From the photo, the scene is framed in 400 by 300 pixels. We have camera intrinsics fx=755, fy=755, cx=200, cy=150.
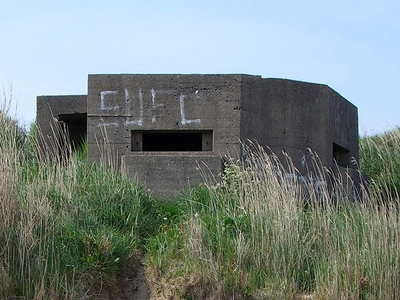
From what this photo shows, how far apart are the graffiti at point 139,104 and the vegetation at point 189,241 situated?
47.1 inches

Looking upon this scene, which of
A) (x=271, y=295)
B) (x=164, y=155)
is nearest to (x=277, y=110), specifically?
(x=164, y=155)

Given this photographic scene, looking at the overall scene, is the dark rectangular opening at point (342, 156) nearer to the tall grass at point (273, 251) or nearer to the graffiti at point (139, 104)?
the graffiti at point (139, 104)

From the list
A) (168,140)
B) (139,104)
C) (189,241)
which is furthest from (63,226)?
(168,140)

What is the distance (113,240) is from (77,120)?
3.93 m

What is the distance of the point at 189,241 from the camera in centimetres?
748

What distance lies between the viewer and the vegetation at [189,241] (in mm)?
7066

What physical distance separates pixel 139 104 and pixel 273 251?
Result: 9.56 feet

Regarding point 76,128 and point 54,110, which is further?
point 76,128

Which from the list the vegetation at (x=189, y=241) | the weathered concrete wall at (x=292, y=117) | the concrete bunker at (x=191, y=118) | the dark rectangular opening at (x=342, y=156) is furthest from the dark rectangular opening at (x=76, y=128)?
the dark rectangular opening at (x=342, y=156)

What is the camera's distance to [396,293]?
735 cm

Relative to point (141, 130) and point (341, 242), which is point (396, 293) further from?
point (141, 130)

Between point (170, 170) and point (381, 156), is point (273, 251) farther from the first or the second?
point (381, 156)

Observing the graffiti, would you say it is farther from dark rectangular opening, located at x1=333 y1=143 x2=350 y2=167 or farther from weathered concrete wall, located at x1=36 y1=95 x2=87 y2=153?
dark rectangular opening, located at x1=333 y1=143 x2=350 y2=167

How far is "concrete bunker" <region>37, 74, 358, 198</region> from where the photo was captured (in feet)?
30.3
